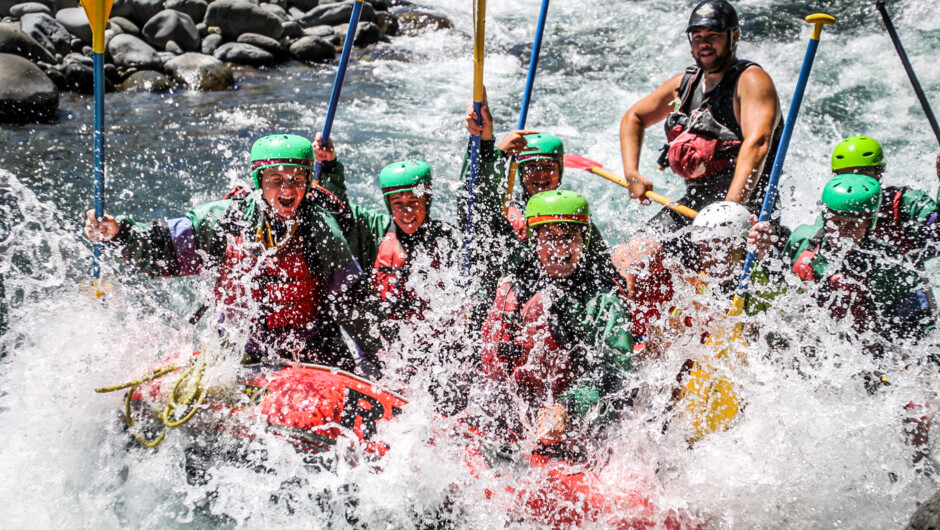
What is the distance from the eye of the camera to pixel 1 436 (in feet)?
12.3

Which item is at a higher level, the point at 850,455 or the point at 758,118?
the point at 758,118

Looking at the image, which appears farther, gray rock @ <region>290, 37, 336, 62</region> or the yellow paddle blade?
A: gray rock @ <region>290, 37, 336, 62</region>

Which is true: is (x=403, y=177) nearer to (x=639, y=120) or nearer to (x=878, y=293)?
(x=639, y=120)

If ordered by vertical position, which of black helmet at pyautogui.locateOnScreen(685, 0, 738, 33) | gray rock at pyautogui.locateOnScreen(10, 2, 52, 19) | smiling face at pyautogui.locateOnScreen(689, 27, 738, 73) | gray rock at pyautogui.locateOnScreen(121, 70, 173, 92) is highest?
black helmet at pyautogui.locateOnScreen(685, 0, 738, 33)

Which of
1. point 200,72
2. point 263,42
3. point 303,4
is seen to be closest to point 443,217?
point 200,72

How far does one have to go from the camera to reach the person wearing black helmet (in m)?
3.76

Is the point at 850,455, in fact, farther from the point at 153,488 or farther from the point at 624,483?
the point at 153,488

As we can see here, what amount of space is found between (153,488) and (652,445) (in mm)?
2571

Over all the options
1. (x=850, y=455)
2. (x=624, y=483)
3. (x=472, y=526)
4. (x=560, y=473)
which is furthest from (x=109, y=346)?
(x=850, y=455)

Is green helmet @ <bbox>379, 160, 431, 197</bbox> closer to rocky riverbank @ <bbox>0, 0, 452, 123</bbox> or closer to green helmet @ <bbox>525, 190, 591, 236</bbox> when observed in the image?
green helmet @ <bbox>525, 190, 591, 236</bbox>

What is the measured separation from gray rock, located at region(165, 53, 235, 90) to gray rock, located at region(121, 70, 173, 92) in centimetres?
24

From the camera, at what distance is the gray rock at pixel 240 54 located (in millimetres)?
12055

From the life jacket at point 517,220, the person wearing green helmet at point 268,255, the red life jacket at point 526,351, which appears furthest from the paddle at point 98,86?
the life jacket at point 517,220

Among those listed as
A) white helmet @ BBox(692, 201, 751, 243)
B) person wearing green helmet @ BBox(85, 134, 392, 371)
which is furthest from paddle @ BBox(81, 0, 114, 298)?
white helmet @ BBox(692, 201, 751, 243)
